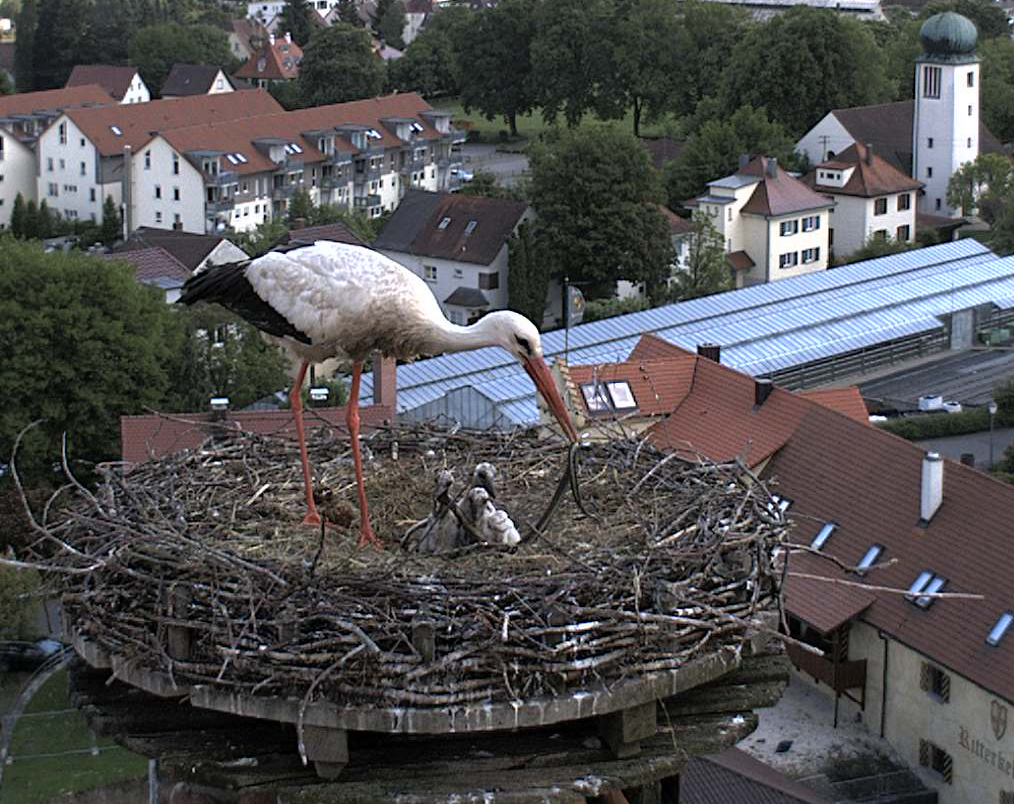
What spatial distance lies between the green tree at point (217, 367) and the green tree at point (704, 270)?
18375mm

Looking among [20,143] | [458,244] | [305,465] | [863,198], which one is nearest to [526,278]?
[458,244]

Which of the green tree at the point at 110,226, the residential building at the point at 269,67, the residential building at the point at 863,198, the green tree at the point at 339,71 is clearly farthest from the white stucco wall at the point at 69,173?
the residential building at the point at 269,67

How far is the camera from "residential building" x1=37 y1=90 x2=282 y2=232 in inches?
2894

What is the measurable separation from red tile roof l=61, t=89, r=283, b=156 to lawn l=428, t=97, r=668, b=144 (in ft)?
34.1

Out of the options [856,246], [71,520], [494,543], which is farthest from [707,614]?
[856,246]

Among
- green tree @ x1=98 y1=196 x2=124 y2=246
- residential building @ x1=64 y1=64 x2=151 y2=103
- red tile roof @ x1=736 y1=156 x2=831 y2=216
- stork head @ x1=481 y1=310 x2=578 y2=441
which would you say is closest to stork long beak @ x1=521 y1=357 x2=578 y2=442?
stork head @ x1=481 y1=310 x2=578 y2=441

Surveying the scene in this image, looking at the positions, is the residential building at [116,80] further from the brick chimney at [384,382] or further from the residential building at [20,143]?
the brick chimney at [384,382]

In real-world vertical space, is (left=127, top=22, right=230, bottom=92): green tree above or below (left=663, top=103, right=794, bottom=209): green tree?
above

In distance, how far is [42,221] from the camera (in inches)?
2867

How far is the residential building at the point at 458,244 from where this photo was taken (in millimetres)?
62625

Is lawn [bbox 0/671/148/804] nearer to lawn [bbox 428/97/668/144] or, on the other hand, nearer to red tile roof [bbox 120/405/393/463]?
red tile roof [bbox 120/405/393/463]

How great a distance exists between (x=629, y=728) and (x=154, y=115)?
73.1 meters

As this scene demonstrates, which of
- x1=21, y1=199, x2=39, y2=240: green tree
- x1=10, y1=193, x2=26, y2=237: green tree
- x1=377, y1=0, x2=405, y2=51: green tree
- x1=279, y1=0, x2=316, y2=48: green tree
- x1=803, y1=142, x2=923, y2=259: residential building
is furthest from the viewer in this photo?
x1=377, y1=0, x2=405, y2=51: green tree

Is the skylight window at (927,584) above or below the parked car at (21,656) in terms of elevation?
above
